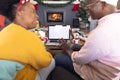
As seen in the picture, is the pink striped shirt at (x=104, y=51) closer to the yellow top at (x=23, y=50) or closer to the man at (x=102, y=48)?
the man at (x=102, y=48)

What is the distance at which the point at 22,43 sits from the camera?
1619mm

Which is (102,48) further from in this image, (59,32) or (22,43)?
(59,32)

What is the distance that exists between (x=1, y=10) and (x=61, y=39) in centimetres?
118

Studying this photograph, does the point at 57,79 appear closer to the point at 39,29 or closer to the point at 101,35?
the point at 101,35

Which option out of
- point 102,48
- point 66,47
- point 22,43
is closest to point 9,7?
point 22,43

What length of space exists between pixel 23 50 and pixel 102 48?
21.9 inches

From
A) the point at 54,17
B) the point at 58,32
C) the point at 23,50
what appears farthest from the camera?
the point at 54,17

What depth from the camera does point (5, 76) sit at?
154cm

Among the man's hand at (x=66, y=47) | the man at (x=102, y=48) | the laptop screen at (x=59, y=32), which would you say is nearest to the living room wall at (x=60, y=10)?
the laptop screen at (x=59, y=32)

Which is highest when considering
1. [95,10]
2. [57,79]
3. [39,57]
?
[95,10]

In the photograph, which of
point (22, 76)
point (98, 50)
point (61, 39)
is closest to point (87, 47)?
point (98, 50)

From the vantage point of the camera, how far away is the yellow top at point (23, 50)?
1591 mm

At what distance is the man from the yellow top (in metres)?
0.37

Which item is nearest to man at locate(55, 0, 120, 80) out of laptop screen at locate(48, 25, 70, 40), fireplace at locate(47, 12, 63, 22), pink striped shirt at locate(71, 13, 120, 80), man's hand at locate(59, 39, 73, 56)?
pink striped shirt at locate(71, 13, 120, 80)
